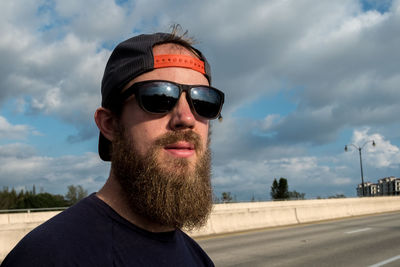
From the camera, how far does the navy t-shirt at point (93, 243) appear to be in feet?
4.64

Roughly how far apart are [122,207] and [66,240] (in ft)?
1.09

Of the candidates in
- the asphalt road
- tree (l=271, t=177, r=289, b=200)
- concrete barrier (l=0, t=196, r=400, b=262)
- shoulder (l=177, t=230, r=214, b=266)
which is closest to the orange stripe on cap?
shoulder (l=177, t=230, r=214, b=266)

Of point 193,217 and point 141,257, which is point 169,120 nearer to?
point 193,217

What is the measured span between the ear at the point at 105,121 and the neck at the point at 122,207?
24 centimetres

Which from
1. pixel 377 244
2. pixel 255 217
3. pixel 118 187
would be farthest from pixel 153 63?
pixel 255 217

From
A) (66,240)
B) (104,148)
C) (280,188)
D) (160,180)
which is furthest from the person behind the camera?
(280,188)

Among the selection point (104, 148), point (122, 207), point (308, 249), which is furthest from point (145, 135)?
point (308, 249)

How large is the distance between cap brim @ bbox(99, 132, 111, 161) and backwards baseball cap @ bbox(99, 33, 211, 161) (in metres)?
0.05

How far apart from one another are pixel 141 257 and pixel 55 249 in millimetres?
352

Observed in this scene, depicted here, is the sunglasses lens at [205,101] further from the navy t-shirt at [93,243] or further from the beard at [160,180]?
the navy t-shirt at [93,243]

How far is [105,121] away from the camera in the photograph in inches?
76.4

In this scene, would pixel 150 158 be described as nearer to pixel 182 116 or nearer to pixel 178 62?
pixel 182 116

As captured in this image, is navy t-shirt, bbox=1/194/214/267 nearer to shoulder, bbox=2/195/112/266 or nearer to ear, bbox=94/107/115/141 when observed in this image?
shoulder, bbox=2/195/112/266

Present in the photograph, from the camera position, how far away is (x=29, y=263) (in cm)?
137
